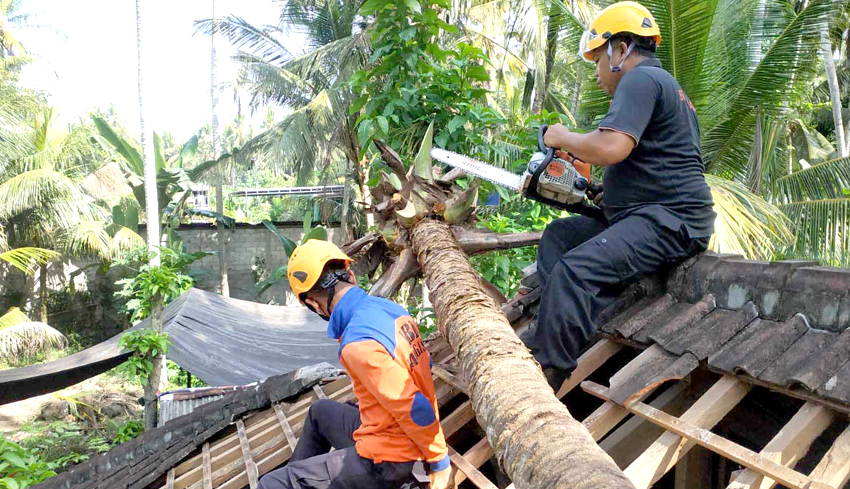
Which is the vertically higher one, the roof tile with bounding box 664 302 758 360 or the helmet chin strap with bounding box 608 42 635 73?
the helmet chin strap with bounding box 608 42 635 73

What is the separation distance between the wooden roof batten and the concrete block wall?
661 inches

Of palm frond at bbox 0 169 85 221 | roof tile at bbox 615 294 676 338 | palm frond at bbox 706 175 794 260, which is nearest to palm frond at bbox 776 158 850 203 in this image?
palm frond at bbox 706 175 794 260

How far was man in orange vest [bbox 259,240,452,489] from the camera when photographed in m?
2.67

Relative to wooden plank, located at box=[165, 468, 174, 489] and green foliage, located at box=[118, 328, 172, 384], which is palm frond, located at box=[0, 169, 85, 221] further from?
wooden plank, located at box=[165, 468, 174, 489]

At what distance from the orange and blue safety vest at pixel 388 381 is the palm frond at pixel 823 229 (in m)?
6.99

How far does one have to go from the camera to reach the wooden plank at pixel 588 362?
288cm

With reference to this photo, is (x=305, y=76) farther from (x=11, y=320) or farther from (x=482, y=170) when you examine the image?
(x=482, y=170)

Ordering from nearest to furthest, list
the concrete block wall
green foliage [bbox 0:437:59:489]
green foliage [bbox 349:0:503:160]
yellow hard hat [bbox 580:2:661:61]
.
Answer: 1. yellow hard hat [bbox 580:2:661:61]
2. green foliage [bbox 0:437:59:489]
3. green foliage [bbox 349:0:503:160]
4. the concrete block wall

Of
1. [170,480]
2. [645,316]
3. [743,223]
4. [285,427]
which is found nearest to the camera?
[645,316]

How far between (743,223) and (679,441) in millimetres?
5231

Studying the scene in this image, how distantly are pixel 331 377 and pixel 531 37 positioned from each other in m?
12.3

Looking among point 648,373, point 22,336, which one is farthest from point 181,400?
point 22,336

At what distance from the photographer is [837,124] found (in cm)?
1246

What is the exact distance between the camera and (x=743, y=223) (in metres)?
6.58
